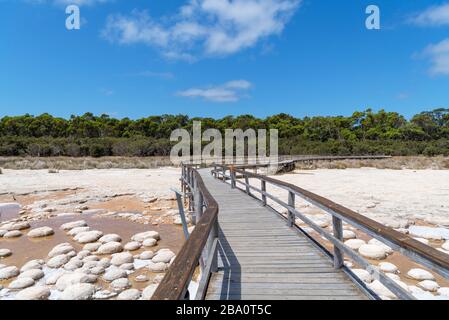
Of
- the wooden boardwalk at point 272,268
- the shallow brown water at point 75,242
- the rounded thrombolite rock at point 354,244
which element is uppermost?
the wooden boardwalk at point 272,268

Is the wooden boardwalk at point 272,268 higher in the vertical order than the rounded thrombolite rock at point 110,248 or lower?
higher

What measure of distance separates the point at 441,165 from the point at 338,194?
29.4 meters

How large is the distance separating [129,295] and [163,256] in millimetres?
1847

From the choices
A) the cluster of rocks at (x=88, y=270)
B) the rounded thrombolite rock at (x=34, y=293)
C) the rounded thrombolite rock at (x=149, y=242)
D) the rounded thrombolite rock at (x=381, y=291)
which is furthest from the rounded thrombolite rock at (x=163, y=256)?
the rounded thrombolite rock at (x=381, y=291)

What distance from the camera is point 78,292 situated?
17.2 feet

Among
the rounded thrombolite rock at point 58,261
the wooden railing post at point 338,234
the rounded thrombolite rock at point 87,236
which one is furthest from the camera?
the rounded thrombolite rock at point 87,236

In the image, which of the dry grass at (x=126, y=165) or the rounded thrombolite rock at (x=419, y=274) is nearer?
the rounded thrombolite rock at (x=419, y=274)

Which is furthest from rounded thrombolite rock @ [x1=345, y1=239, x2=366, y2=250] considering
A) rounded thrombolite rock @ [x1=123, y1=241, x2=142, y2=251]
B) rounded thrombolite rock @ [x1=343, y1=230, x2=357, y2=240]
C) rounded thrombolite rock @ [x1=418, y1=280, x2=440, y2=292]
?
rounded thrombolite rock @ [x1=123, y1=241, x2=142, y2=251]

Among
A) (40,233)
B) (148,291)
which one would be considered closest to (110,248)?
(148,291)

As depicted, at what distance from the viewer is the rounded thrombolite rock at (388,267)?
19.6 ft

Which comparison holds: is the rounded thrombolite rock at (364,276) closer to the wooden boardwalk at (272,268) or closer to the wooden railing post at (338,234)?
the wooden boardwalk at (272,268)

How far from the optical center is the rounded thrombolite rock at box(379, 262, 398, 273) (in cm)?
598

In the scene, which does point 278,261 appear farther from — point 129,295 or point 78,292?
point 78,292

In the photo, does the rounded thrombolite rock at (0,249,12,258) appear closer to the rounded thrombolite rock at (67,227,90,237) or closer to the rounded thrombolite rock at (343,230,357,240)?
the rounded thrombolite rock at (67,227,90,237)
